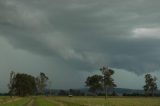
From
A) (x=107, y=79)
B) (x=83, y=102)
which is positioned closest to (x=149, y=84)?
(x=107, y=79)

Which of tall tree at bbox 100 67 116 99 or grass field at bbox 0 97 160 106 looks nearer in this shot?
grass field at bbox 0 97 160 106

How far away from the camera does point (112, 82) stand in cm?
18138

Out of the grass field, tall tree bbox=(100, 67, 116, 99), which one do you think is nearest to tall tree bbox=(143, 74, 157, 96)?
tall tree bbox=(100, 67, 116, 99)

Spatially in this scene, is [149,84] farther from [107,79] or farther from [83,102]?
[83,102]

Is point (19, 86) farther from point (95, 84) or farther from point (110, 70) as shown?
point (110, 70)

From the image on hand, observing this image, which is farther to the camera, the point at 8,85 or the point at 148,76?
the point at 148,76

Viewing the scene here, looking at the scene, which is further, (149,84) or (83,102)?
(149,84)

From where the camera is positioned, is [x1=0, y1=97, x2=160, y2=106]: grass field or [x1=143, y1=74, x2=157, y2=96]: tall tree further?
[x1=143, y1=74, x2=157, y2=96]: tall tree

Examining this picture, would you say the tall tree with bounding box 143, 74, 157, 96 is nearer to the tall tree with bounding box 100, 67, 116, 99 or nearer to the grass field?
the tall tree with bounding box 100, 67, 116, 99

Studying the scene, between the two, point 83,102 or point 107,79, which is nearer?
point 83,102

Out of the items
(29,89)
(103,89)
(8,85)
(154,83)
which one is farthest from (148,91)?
(8,85)

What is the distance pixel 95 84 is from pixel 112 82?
19.7 metres

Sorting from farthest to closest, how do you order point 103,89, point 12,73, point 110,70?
1. point 103,89
2. point 110,70
3. point 12,73

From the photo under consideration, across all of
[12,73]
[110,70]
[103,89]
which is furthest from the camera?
[103,89]
